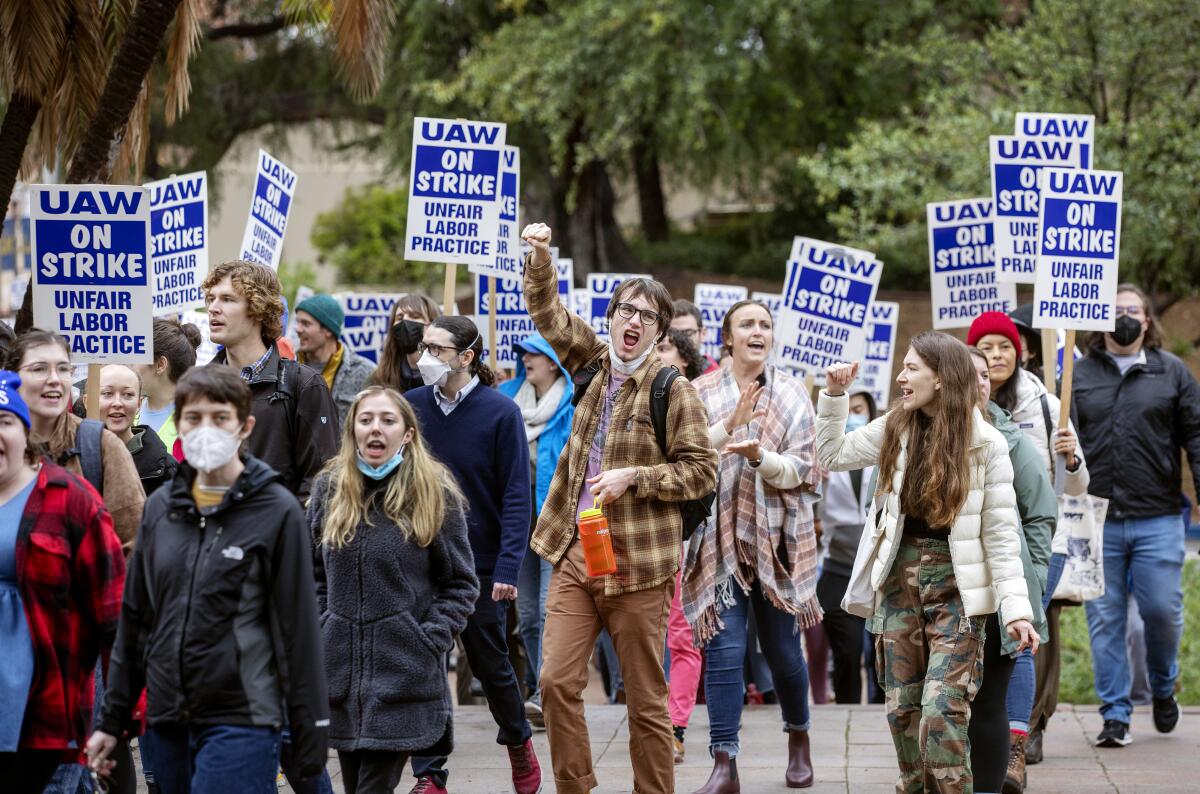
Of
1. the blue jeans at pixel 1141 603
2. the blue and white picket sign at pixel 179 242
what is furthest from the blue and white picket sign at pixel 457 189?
the blue jeans at pixel 1141 603

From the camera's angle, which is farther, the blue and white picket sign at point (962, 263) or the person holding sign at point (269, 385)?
the blue and white picket sign at point (962, 263)

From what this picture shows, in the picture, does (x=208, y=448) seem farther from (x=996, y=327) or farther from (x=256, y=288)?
(x=996, y=327)

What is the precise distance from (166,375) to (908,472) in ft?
10.5

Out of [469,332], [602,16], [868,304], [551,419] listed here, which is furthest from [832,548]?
[602,16]

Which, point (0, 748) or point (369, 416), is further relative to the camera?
point (369, 416)

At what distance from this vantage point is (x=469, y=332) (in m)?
7.23

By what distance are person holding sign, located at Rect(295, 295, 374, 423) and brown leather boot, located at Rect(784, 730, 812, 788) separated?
3189 millimetres

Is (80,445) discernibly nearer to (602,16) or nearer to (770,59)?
(602,16)

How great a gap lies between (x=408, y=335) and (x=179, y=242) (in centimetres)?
252

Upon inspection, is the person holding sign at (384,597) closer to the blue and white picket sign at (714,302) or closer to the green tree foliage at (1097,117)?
the blue and white picket sign at (714,302)

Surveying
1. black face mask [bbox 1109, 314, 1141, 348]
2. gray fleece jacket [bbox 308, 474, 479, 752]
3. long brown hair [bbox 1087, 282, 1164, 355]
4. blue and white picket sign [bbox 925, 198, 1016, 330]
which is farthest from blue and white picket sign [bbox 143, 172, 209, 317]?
black face mask [bbox 1109, 314, 1141, 348]

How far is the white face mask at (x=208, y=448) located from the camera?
4.79m

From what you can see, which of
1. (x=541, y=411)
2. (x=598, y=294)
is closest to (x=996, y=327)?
(x=541, y=411)

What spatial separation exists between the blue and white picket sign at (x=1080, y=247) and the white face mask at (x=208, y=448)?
496 centimetres
